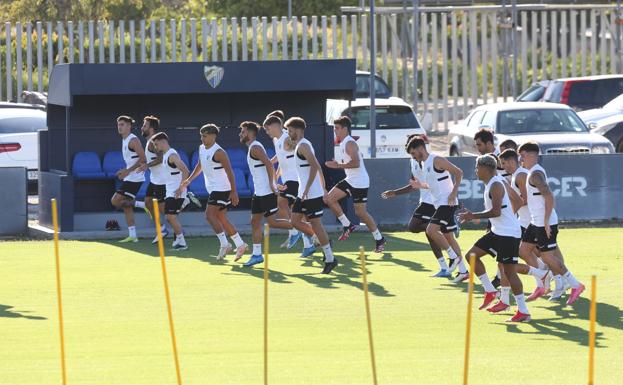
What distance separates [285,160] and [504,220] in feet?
17.1

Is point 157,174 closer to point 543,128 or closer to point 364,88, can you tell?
point 543,128

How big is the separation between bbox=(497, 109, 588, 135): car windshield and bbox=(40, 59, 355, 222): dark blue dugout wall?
14.3 ft

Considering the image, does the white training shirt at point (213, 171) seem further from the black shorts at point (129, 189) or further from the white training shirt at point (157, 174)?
the black shorts at point (129, 189)

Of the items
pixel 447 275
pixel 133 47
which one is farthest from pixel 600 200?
pixel 133 47

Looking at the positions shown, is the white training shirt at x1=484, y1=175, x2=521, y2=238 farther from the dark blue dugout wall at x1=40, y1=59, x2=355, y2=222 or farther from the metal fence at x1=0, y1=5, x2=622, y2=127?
the metal fence at x1=0, y1=5, x2=622, y2=127

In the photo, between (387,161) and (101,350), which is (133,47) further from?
(101,350)

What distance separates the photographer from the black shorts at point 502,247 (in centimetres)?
1296

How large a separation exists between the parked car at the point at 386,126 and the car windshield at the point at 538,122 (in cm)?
150

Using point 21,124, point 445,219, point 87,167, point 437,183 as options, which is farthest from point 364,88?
point 445,219

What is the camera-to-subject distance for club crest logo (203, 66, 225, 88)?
21.0 metres

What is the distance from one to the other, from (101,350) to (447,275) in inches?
210

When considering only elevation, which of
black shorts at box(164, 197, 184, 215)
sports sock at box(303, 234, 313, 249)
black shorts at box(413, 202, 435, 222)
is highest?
black shorts at box(413, 202, 435, 222)

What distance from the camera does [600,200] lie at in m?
22.4

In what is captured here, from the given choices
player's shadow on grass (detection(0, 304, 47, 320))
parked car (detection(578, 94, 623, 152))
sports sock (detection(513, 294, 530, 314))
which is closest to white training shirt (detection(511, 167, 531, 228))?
sports sock (detection(513, 294, 530, 314))
